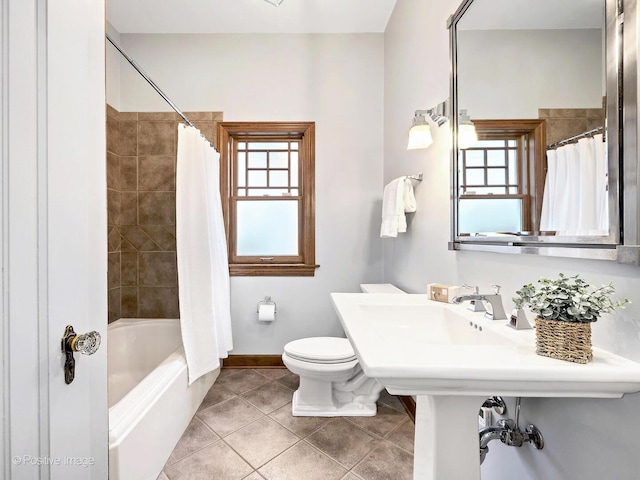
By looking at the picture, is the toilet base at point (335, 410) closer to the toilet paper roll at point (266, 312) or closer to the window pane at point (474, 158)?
the toilet paper roll at point (266, 312)

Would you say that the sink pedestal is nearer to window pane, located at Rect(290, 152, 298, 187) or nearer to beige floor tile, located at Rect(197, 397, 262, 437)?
beige floor tile, located at Rect(197, 397, 262, 437)

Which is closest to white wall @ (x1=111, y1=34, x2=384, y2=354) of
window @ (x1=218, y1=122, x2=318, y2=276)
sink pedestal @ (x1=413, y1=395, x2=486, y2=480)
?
window @ (x1=218, y1=122, x2=318, y2=276)

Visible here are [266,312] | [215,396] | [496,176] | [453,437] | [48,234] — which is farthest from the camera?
[266,312]

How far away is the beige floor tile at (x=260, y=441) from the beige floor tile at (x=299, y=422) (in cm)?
4

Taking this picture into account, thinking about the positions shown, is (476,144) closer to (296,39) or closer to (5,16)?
(5,16)

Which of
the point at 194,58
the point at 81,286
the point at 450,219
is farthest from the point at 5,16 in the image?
the point at 194,58

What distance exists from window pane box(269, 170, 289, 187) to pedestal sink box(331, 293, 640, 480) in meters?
1.77

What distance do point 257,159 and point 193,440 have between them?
2.06 m

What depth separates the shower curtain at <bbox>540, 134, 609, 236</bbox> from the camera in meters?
0.76

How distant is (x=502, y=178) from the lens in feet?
3.72

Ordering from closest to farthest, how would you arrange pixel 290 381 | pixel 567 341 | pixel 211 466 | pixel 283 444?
pixel 567 341, pixel 211 466, pixel 283 444, pixel 290 381

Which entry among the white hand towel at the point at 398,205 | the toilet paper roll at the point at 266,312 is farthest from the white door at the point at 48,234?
the toilet paper roll at the point at 266,312

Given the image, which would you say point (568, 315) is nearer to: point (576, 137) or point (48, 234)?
point (576, 137)

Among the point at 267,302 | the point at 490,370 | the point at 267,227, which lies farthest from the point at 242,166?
the point at 490,370
